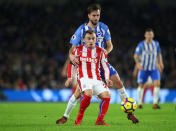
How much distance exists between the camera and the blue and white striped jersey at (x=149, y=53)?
38.6ft

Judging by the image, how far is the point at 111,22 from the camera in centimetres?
2292

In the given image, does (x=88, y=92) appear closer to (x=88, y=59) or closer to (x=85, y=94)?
(x=85, y=94)

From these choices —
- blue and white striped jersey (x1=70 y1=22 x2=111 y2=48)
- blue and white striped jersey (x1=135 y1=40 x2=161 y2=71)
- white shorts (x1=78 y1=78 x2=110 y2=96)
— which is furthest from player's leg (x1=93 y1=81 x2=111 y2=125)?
blue and white striped jersey (x1=135 y1=40 x2=161 y2=71)

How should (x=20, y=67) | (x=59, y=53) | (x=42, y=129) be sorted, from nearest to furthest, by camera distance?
1. (x=42, y=129)
2. (x=20, y=67)
3. (x=59, y=53)

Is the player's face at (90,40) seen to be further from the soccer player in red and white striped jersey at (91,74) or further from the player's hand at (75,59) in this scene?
the player's hand at (75,59)

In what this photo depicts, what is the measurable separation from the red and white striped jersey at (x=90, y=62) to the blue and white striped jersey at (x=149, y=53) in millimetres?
5389

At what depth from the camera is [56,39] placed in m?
21.5

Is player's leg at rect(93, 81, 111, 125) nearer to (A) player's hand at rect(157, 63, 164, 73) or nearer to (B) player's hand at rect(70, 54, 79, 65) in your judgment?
(B) player's hand at rect(70, 54, 79, 65)

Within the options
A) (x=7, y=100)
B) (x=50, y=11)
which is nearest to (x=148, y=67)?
(x=7, y=100)

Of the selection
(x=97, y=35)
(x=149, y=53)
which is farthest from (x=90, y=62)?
(x=149, y=53)

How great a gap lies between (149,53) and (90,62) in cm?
567

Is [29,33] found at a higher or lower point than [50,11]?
lower

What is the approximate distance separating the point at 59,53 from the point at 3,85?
3.79 m

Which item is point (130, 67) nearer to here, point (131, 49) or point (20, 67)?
point (131, 49)
